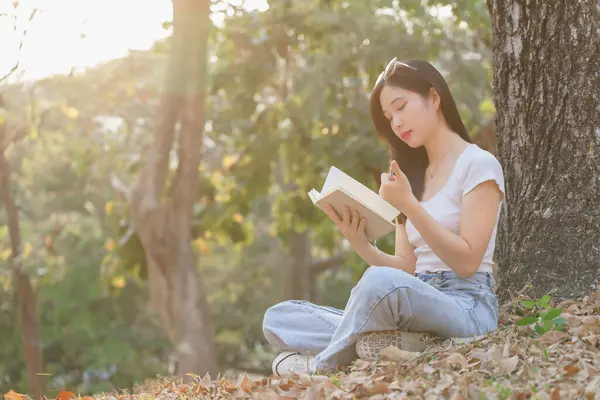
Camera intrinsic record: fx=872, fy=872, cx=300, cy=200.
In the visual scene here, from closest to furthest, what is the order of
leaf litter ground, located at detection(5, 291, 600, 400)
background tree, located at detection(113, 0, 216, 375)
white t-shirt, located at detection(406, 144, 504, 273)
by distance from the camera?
leaf litter ground, located at detection(5, 291, 600, 400)
white t-shirt, located at detection(406, 144, 504, 273)
background tree, located at detection(113, 0, 216, 375)

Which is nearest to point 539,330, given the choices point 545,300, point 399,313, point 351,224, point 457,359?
point 545,300

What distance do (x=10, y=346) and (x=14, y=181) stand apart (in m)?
5.09

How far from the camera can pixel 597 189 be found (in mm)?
4254

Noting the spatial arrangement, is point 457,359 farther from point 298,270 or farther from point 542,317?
point 298,270

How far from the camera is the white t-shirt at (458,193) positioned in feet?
12.2

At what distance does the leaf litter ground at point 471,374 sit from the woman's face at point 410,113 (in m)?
0.92

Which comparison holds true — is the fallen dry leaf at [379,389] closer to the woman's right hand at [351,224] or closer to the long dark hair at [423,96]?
the woman's right hand at [351,224]

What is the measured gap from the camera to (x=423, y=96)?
12.9 feet

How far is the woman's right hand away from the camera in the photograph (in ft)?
13.1

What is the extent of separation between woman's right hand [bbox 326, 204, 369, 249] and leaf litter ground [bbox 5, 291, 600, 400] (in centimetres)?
61

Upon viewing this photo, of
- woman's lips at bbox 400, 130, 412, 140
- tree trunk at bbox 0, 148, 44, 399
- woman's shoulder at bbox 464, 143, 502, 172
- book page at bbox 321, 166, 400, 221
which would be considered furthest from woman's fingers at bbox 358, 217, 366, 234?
tree trunk at bbox 0, 148, 44, 399

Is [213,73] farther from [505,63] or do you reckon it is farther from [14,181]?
[14,181]

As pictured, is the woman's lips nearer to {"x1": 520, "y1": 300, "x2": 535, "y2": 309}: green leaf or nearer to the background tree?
{"x1": 520, "y1": 300, "x2": 535, "y2": 309}: green leaf

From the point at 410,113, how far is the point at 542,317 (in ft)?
3.47
